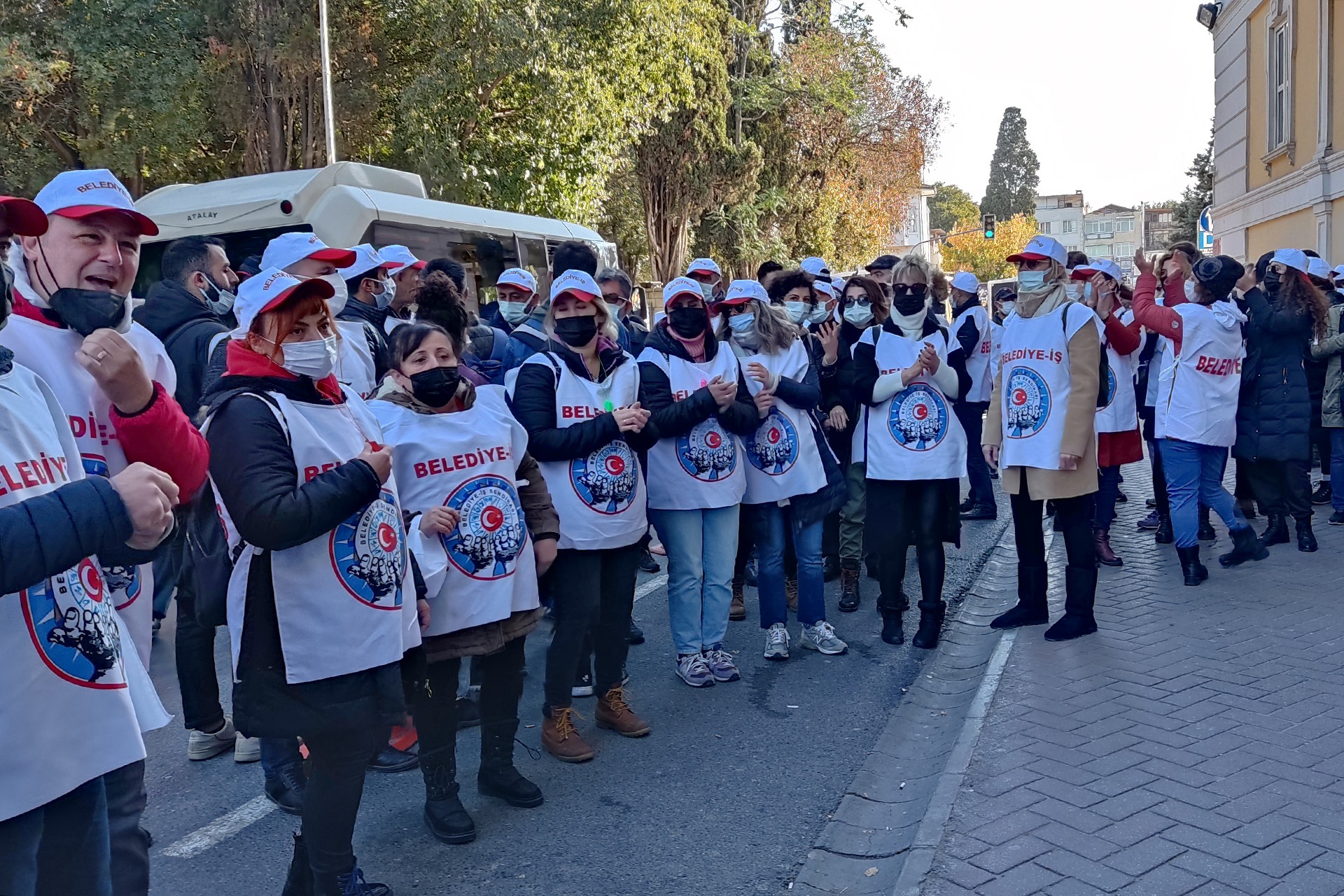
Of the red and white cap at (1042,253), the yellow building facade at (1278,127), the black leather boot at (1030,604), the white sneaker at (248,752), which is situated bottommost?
the white sneaker at (248,752)

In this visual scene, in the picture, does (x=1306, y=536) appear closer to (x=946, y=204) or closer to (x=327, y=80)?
(x=327, y=80)

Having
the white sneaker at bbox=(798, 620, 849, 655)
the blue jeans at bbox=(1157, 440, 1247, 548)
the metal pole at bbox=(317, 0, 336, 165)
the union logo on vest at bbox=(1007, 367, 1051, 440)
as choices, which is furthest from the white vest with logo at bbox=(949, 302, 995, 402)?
the metal pole at bbox=(317, 0, 336, 165)

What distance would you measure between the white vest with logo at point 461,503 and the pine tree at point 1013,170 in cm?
11232

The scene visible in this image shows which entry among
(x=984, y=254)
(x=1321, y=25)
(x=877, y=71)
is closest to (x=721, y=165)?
(x=877, y=71)

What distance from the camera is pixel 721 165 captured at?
27672 mm

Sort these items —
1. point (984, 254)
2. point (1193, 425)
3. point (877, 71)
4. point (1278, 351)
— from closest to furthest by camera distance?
point (1193, 425) → point (1278, 351) → point (877, 71) → point (984, 254)

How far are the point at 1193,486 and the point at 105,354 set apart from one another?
6618 millimetres

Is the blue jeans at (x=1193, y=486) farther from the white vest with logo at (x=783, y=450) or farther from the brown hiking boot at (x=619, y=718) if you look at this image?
the brown hiking boot at (x=619, y=718)

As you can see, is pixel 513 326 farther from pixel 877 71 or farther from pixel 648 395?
pixel 877 71

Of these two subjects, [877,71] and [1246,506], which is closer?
[1246,506]

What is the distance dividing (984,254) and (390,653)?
97083 millimetres

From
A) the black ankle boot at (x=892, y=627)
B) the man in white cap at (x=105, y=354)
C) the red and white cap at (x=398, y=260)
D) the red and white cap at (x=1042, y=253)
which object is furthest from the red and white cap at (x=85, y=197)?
the black ankle boot at (x=892, y=627)

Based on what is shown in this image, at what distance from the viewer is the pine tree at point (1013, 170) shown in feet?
361

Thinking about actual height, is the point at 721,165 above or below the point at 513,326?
above
